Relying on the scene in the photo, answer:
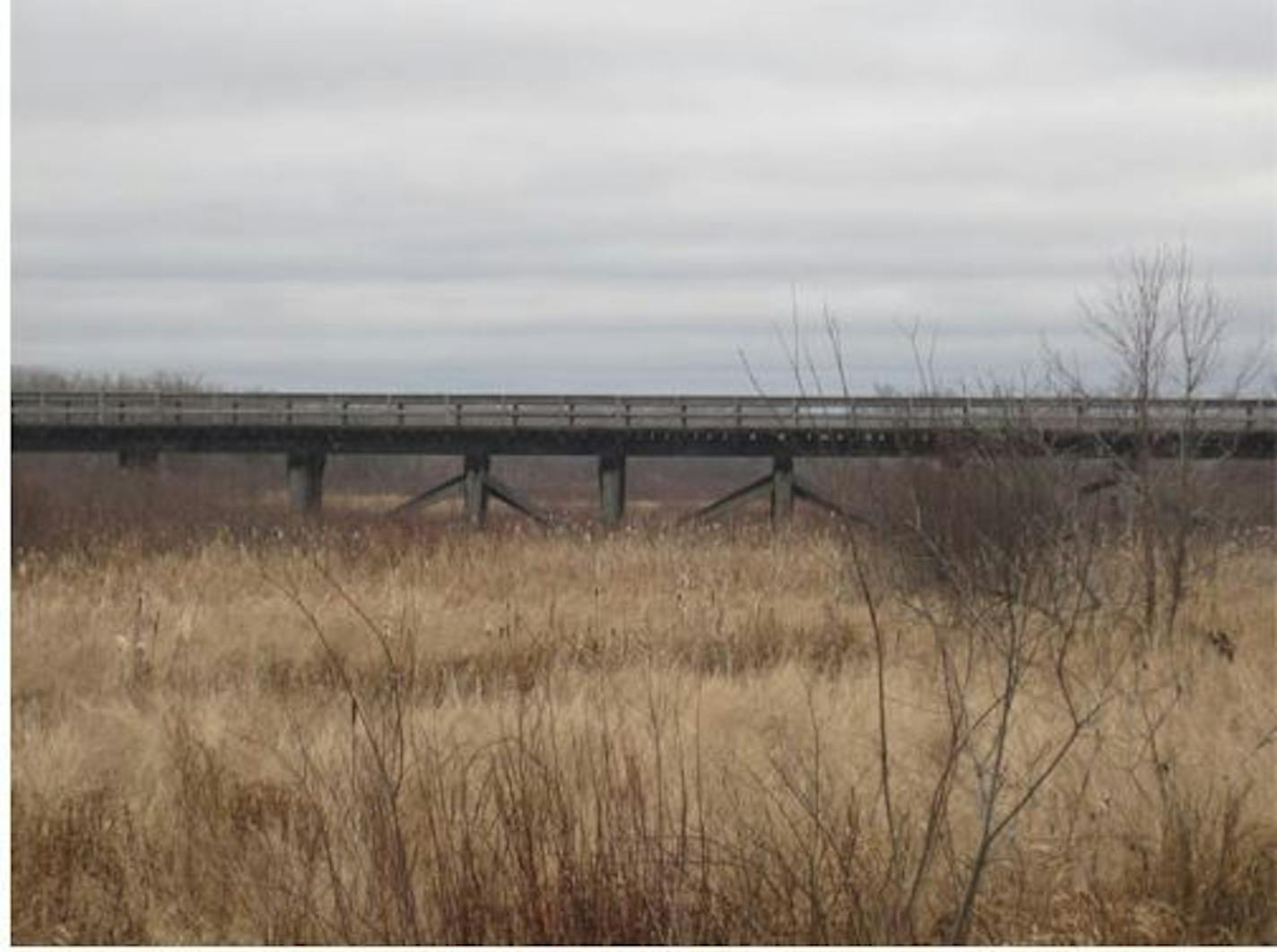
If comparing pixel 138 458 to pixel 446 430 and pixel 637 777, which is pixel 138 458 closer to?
pixel 446 430

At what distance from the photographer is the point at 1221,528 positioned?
486 inches

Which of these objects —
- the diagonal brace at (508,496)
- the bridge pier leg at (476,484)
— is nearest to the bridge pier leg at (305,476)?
the bridge pier leg at (476,484)

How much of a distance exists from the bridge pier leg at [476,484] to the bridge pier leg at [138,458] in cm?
542

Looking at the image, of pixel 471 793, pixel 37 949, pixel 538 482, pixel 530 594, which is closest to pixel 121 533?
pixel 530 594

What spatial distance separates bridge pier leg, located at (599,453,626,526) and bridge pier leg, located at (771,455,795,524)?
2302 mm

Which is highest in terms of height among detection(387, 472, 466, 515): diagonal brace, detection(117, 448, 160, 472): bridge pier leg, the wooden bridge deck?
the wooden bridge deck

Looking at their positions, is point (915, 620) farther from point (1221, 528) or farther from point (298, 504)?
point (298, 504)

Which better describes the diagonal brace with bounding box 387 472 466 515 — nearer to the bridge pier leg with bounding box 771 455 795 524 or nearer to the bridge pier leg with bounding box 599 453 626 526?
the bridge pier leg with bounding box 599 453 626 526

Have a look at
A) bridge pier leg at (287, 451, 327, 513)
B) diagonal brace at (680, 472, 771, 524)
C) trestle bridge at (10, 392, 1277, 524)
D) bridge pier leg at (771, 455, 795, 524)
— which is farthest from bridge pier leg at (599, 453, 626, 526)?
bridge pier leg at (287, 451, 327, 513)

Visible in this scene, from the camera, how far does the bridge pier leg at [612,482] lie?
25.6 meters

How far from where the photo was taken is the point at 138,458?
27641 mm

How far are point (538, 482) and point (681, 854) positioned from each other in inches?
1736

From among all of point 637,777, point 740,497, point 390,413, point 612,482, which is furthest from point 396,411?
point 637,777

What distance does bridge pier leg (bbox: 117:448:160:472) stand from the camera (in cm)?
2750
